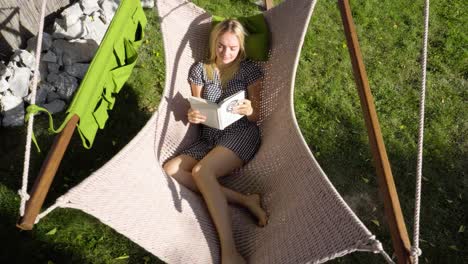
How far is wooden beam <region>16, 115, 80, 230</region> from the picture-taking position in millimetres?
1216

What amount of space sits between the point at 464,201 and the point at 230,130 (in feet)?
4.80

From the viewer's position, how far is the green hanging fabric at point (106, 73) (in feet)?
4.98

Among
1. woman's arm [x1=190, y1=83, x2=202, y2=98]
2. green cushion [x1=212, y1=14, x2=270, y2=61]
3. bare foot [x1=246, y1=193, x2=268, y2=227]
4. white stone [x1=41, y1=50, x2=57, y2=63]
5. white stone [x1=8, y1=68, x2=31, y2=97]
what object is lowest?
bare foot [x1=246, y1=193, x2=268, y2=227]

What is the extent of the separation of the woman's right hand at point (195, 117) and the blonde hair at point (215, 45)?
26 centimetres

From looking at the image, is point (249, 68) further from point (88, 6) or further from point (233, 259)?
point (88, 6)

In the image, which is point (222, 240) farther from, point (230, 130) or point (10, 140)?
point (10, 140)

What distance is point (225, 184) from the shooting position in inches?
84.4

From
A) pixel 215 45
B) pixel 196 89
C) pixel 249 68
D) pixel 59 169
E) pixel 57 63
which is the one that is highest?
pixel 215 45

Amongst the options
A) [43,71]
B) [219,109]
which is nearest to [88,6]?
[43,71]

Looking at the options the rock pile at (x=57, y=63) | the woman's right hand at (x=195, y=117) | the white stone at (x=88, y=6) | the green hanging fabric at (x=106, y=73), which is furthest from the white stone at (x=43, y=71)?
the woman's right hand at (x=195, y=117)

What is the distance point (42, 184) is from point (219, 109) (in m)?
0.90

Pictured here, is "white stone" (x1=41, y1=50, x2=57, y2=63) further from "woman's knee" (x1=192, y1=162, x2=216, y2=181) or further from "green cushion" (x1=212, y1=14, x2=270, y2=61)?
"woman's knee" (x1=192, y1=162, x2=216, y2=181)

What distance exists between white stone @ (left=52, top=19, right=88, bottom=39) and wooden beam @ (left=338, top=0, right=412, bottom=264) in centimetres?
183

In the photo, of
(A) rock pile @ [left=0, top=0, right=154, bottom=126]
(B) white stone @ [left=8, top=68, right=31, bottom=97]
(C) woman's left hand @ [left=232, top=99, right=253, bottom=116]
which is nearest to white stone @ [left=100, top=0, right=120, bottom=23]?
(A) rock pile @ [left=0, top=0, right=154, bottom=126]
